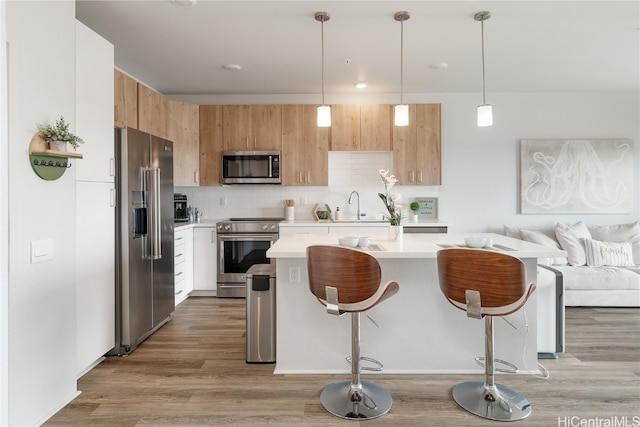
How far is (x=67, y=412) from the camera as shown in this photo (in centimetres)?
221

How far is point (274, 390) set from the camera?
8.04 feet

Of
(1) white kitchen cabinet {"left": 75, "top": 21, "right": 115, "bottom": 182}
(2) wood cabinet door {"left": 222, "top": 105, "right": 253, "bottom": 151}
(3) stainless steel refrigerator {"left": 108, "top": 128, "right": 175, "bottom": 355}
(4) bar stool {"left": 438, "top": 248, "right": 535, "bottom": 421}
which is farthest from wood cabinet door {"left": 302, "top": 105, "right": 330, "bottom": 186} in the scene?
(4) bar stool {"left": 438, "top": 248, "right": 535, "bottom": 421}

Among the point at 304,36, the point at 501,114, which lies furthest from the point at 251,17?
the point at 501,114

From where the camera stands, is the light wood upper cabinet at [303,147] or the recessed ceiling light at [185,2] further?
the light wood upper cabinet at [303,147]

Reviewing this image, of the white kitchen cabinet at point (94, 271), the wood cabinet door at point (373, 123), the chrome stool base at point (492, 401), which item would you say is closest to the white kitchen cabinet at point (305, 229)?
the wood cabinet door at point (373, 123)

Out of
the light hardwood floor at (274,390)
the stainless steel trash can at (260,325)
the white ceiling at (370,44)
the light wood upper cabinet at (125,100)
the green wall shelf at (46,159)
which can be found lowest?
the light hardwood floor at (274,390)

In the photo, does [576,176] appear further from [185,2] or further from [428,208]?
[185,2]

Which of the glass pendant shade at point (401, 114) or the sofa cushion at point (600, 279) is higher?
the glass pendant shade at point (401, 114)

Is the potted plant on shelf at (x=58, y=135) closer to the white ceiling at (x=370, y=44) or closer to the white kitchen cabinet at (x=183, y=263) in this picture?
the white ceiling at (x=370, y=44)

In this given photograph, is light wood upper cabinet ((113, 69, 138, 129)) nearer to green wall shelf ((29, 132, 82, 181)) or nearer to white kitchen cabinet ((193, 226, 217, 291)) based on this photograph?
green wall shelf ((29, 132, 82, 181))

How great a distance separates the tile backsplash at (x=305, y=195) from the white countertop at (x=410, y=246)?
215cm

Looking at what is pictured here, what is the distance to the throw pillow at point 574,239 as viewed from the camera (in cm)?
449

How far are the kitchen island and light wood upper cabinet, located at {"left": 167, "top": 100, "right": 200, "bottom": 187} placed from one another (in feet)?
8.82

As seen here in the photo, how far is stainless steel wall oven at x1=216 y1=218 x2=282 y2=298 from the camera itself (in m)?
4.66
